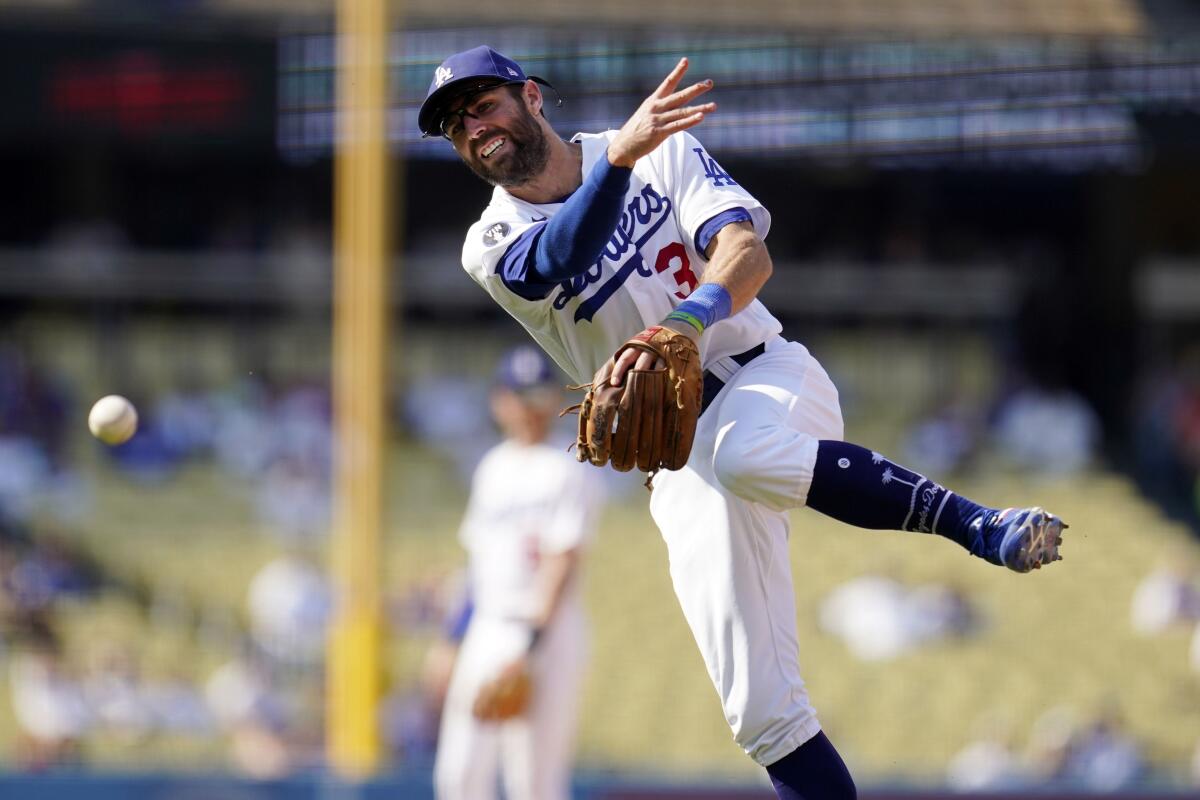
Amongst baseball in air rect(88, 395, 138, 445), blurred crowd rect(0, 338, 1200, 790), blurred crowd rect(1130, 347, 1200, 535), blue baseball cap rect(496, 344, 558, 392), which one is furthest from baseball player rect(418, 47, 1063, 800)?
blurred crowd rect(1130, 347, 1200, 535)

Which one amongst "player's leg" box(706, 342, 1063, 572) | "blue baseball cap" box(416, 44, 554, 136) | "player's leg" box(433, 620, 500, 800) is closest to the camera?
"player's leg" box(706, 342, 1063, 572)

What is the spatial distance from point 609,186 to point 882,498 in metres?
0.82

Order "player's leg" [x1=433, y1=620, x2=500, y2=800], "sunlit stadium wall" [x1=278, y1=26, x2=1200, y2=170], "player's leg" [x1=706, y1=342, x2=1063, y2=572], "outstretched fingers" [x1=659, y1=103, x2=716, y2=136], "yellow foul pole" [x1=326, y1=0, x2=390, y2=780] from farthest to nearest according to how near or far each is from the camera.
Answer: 1. "sunlit stadium wall" [x1=278, y1=26, x2=1200, y2=170]
2. "yellow foul pole" [x1=326, y1=0, x2=390, y2=780]
3. "player's leg" [x1=433, y1=620, x2=500, y2=800]
4. "player's leg" [x1=706, y1=342, x2=1063, y2=572]
5. "outstretched fingers" [x1=659, y1=103, x2=716, y2=136]

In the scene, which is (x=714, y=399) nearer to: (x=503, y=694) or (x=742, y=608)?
(x=742, y=608)

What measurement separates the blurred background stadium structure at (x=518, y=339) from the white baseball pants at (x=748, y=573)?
19.0 feet

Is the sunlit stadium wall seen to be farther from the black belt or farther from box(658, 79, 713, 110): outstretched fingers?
box(658, 79, 713, 110): outstretched fingers

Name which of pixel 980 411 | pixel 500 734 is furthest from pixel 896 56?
pixel 500 734

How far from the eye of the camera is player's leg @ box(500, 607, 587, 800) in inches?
254

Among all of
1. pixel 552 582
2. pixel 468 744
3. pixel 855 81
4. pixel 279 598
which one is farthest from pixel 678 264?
pixel 855 81

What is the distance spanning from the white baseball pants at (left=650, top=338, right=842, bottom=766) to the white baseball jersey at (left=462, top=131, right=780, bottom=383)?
0.62ft

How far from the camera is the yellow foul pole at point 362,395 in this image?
8.58 metres

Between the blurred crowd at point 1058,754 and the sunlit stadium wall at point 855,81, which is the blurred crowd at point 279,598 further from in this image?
the sunlit stadium wall at point 855,81

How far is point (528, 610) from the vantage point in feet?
21.1

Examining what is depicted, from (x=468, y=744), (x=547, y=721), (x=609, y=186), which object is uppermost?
(x=609, y=186)
